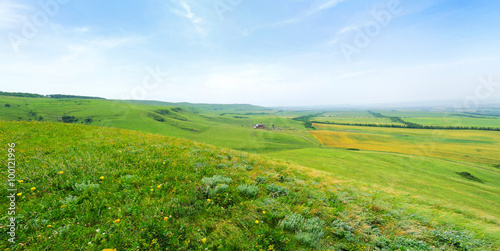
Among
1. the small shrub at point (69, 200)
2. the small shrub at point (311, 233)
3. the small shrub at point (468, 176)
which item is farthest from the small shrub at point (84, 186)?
the small shrub at point (468, 176)

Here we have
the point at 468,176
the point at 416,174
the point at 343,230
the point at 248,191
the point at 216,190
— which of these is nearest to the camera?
the point at 343,230

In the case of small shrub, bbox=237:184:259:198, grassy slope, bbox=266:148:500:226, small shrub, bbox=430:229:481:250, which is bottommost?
grassy slope, bbox=266:148:500:226

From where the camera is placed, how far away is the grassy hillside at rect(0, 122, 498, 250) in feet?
15.3

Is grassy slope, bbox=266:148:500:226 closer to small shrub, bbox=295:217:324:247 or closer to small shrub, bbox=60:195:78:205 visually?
small shrub, bbox=295:217:324:247

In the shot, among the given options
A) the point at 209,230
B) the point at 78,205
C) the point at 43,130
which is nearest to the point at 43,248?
the point at 78,205

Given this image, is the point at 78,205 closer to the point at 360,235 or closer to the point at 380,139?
the point at 360,235

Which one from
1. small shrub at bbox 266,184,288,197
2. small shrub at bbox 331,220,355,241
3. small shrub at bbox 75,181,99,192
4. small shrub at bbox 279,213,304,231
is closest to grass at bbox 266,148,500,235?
small shrub at bbox 266,184,288,197

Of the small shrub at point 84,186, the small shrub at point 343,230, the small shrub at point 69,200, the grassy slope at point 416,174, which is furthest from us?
the grassy slope at point 416,174

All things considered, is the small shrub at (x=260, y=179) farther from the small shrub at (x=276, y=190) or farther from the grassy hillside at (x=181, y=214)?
the small shrub at (x=276, y=190)

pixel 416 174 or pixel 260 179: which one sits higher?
pixel 260 179

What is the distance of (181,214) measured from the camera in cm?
575

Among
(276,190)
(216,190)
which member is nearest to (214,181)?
(216,190)

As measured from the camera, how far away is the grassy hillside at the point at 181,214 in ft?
15.3

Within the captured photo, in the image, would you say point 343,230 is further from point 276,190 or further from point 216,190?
point 216,190
